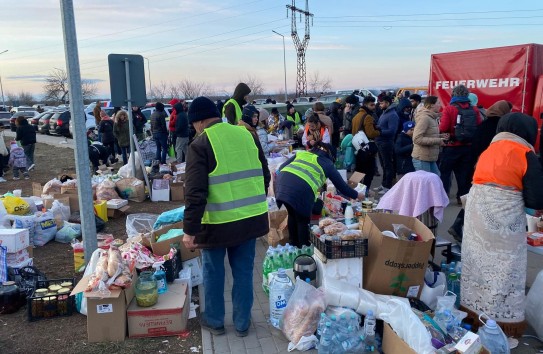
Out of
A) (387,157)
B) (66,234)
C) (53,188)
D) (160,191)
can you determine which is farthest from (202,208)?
(387,157)

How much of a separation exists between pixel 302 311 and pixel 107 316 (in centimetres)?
167

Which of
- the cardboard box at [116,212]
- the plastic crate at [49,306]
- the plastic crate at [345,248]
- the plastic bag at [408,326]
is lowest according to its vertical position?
the cardboard box at [116,212]

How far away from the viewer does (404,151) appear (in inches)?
346

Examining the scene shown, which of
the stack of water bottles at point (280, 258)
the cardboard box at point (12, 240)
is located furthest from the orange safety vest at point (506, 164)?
the cardboard box at point (12, 240)

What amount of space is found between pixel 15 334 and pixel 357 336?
3.05m

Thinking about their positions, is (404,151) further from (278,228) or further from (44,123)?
(44,123)

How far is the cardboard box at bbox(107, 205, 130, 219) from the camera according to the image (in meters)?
7.98

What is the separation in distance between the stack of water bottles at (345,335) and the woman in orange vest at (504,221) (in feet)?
3.46

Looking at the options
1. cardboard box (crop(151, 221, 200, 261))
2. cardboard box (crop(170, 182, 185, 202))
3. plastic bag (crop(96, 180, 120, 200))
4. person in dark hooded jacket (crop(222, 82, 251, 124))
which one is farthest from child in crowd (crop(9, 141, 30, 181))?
cardboard box (crop(151, 221, 200, 261))

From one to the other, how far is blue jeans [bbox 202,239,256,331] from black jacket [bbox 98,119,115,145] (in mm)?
10487

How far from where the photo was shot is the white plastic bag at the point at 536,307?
3906 mm

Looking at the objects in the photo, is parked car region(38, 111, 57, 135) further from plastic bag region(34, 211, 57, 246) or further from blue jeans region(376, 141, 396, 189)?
blue jeans region(376, 141, 396, 189)

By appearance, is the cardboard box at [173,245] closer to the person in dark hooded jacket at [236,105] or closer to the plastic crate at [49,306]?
the plastic crate at [49,306]

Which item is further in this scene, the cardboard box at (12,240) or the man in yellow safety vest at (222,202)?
the cardboard box at (12,240)
